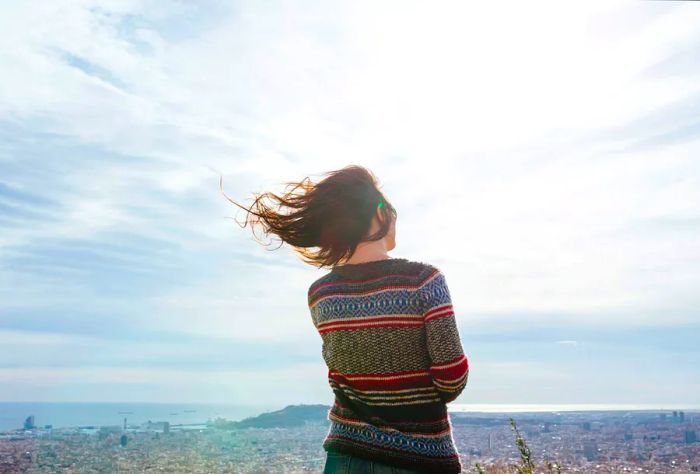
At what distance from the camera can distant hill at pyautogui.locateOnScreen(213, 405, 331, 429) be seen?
12.3m

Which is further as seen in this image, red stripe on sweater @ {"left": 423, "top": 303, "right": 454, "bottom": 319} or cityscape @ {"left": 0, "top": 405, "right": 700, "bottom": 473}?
cityscape @ {"left": 0, "top": 405, "right": 700, "bottom": 473}

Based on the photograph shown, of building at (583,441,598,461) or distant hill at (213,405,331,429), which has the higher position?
distant hill at (213,405,331,429)

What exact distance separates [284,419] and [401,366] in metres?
11.0

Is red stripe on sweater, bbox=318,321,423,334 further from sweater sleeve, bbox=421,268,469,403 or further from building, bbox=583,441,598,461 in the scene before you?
building, bbox=583,441,598,461

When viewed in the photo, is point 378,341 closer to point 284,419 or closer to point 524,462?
point 524,462

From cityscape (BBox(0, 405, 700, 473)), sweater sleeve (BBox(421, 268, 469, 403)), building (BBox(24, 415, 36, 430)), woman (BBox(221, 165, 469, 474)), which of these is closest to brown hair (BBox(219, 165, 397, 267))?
woman (BBox(221, 165, 469, 474))

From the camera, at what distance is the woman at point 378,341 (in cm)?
229

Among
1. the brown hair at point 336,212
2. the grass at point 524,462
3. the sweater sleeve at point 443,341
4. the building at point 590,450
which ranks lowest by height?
the grass at point 524,462

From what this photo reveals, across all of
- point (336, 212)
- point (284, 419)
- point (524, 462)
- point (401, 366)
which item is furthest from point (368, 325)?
point (284, 419)

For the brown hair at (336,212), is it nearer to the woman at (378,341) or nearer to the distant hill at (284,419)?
the woman at (378,341)

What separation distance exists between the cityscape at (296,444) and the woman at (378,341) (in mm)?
2552

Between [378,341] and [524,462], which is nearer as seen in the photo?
[378,341]

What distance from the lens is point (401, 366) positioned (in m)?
2.32

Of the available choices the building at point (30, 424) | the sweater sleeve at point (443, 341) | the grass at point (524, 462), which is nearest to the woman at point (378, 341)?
the sweater sleeve at point (443, 341)
